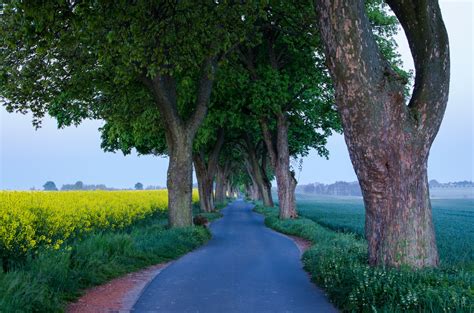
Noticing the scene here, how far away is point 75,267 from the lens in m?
9.62

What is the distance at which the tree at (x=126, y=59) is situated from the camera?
36.7ft

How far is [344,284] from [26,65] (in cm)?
1457

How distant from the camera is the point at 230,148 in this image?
51.3 meters

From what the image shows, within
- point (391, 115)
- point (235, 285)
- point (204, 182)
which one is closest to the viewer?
point (391, 115)

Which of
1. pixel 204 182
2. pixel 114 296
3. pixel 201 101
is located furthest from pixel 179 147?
pixel 204 182

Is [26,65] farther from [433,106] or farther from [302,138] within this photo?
[302,138]

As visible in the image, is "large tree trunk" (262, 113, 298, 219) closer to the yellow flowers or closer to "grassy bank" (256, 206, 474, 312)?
the yellow flowers

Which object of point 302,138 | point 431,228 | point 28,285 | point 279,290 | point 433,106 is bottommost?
point 279,290

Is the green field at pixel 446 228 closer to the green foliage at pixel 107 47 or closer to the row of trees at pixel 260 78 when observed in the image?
the row of trees at pixel 260 78

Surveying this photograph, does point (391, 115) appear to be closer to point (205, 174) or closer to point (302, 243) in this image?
point (302, 243)

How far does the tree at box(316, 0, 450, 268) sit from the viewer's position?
8.30 m

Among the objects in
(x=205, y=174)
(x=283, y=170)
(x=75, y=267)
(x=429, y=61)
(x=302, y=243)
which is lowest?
(x=302, y=243)

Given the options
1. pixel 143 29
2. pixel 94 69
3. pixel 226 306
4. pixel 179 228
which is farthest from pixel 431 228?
pixel 94 69

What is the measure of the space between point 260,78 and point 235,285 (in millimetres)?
17152
